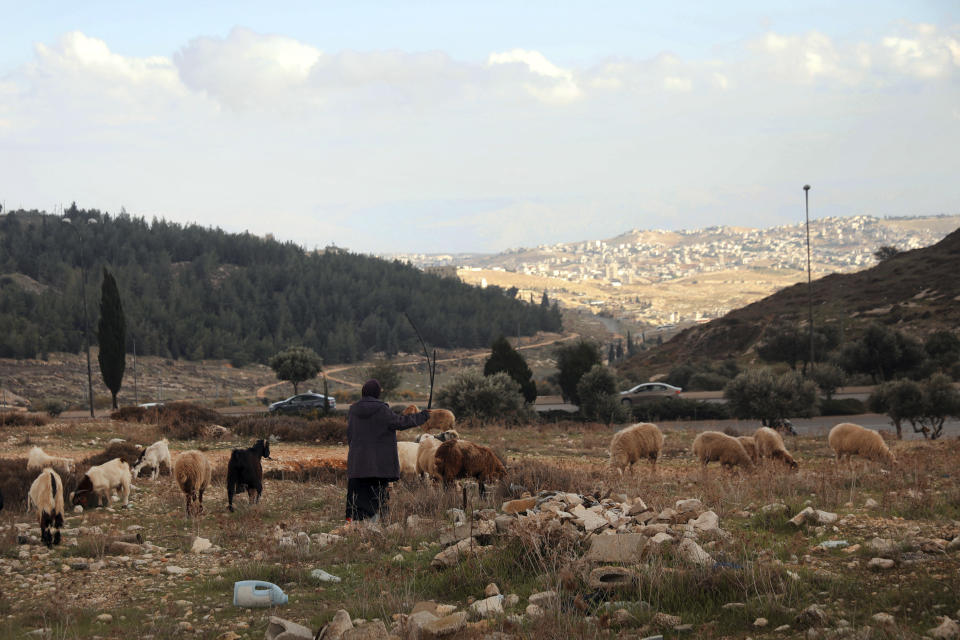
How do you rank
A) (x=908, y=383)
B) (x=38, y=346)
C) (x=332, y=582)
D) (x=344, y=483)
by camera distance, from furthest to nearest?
→ (x=38, y=346)
(x=908, y=383)
(x=344, y=483)
(x=332, y=582)

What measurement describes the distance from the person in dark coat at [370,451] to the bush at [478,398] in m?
21.3

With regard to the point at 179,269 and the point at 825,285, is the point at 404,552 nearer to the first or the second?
the point at 825,285

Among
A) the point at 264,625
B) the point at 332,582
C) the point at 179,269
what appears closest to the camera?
the point at 264,625

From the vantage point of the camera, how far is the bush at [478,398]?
31734 mm

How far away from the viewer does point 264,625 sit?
614 centimetres

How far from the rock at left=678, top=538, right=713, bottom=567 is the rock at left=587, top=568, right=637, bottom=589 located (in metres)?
0.53

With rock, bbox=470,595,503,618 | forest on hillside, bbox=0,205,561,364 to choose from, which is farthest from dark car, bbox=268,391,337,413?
forest on hillside, bbox=0,205,561,364

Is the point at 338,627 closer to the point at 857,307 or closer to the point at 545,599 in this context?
the point at 545,599

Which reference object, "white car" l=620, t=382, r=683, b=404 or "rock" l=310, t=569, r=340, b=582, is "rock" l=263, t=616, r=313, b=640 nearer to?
"rock" l=310, t=569, r=340, b=582

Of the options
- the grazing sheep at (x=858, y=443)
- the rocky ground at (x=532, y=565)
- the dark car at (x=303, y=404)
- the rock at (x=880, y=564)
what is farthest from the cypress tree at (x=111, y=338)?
the rock at (x=880, y=564)

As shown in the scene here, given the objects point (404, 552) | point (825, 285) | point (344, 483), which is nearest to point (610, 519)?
point (404, 552)

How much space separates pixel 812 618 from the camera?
16.8 feet

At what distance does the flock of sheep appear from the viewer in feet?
50.4

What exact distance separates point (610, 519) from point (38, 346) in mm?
79552
